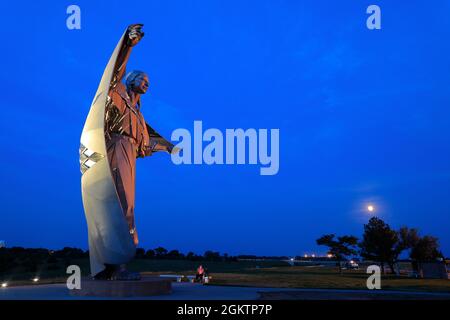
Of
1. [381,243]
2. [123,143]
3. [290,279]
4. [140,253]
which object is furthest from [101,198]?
[140,253]

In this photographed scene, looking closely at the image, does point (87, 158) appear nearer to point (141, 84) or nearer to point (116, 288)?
point (141, 84)

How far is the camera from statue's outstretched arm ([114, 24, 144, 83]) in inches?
437

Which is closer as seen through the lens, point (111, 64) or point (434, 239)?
point (111, 64)

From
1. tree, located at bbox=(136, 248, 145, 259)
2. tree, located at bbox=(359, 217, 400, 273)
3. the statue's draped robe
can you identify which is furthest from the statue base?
tree, located at bbox=(136, 248, 145, 259)

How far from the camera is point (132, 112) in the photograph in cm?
1304

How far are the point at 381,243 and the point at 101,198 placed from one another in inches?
1355

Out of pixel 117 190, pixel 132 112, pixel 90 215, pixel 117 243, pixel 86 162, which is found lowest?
pixel 117 243

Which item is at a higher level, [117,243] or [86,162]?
[86,162]

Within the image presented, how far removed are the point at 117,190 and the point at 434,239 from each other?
38396mm

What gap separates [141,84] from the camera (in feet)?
44.4
